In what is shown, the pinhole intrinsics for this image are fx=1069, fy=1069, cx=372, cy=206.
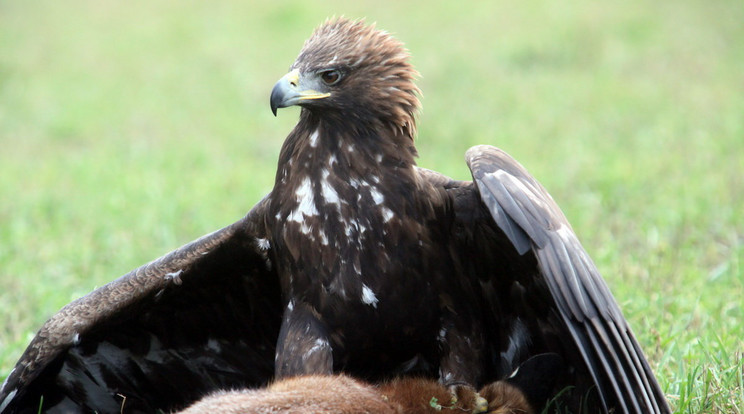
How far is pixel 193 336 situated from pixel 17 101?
28.6ft

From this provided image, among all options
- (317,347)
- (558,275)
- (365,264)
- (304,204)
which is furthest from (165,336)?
(558,275)

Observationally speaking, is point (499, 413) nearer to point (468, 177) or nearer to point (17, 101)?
point (468, 177)

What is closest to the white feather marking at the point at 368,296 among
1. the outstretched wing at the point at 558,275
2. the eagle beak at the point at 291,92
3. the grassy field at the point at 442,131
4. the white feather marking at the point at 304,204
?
the white feather marking at the point at 304,204

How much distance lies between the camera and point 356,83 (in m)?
4.17

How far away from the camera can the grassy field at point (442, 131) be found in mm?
6078

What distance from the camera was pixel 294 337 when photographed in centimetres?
414

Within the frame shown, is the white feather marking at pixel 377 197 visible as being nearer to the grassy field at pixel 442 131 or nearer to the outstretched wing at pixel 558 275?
the outstretched wing at pixel 558 275

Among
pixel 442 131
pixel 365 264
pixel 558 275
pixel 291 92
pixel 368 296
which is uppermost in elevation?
pixel 442 131

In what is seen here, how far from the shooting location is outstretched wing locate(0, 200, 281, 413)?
439cm

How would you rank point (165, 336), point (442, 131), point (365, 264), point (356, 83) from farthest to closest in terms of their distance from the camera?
point (442, 131) → point (165, 336) → point (356, 83) → point (365, 264)

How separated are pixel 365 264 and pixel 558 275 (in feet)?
2.69

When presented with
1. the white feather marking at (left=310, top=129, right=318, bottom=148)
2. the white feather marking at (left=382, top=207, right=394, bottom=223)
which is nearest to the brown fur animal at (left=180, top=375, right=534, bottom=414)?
the white feather marking at (left=382, top=207, right=394, bottom=223)

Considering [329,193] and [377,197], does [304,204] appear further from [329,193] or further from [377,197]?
[377,197]

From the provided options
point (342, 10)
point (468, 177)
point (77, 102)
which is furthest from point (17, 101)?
point (468, 177)
